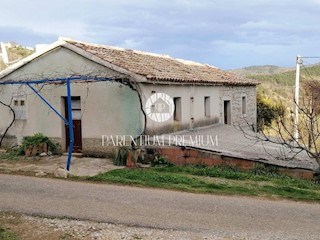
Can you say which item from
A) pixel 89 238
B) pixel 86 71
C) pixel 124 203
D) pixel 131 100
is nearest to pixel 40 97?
pixel 86 71

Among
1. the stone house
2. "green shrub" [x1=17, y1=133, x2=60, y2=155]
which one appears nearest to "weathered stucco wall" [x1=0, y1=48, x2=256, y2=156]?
the stone house

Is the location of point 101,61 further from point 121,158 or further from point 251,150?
point 251,150

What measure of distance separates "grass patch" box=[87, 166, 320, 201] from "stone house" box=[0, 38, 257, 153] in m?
2.62

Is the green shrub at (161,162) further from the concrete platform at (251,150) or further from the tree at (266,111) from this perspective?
the tree at (266,111)

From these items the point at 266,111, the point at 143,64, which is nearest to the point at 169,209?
the point at 143,64

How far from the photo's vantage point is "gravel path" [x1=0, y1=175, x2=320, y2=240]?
6830mm

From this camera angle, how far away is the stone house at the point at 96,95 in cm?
1392

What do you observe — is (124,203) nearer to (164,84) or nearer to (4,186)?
(4,186)

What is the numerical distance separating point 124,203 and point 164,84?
24.8 ft

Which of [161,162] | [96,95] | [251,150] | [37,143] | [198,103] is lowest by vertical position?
[161,162]

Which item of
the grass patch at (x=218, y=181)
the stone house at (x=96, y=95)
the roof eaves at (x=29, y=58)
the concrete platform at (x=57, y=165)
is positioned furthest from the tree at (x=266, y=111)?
the roof eaves at (x=29, y=58)

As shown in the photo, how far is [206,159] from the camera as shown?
12.9 meters

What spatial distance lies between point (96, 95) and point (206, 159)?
4704 millimetres

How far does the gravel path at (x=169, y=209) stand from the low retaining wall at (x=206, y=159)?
3158 mm
